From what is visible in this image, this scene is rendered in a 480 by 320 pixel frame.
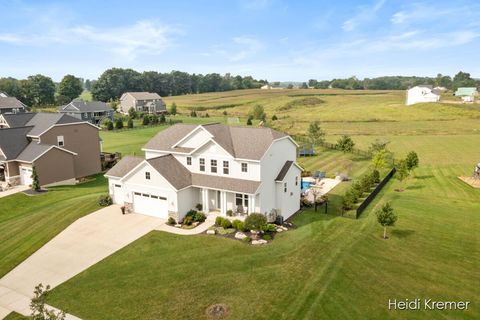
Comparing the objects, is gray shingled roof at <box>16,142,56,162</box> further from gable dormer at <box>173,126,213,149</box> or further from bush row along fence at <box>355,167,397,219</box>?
bush row along fence at <box>355,167,397,219</box>

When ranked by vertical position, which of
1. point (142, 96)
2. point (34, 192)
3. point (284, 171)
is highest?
point (142, 96)

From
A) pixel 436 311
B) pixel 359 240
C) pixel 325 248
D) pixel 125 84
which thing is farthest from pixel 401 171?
pixel 125 84

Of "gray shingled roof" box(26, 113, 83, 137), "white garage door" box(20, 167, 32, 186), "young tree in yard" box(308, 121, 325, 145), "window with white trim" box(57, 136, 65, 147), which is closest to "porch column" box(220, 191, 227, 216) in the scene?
"white garage door" box(20, 167, 32, 186)

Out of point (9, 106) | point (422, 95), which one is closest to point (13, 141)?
point (9, 106)

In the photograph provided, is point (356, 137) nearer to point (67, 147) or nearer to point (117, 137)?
point (117, 137)

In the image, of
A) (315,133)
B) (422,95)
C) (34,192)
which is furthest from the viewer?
(422,95)

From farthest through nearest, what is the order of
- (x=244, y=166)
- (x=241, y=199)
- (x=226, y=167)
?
(x=226, y=167), (x=241, y=199), (x=244, y=166)

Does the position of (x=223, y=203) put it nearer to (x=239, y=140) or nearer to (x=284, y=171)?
(x=239, y=140)
